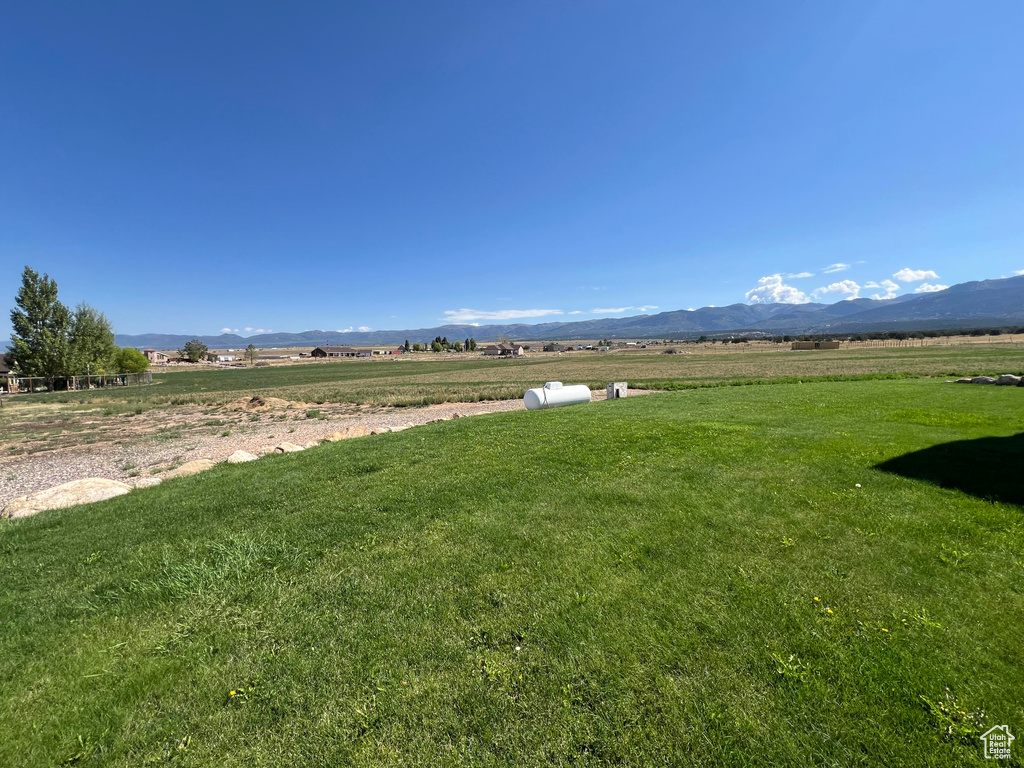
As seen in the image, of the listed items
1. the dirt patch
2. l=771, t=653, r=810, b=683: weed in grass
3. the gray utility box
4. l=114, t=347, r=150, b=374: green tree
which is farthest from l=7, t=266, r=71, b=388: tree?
l=771, t=653, r=810, b=683: weed in grass

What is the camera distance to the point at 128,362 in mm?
70562

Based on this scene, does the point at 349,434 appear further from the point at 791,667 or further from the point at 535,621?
the point at 791,667

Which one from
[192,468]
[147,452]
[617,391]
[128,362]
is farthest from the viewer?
[128,362]

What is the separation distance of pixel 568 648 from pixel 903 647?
10.3 ft

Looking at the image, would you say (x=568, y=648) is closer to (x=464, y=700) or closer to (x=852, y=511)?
(x=464, y=700)

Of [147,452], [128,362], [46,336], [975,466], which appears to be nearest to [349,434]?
[147,452]

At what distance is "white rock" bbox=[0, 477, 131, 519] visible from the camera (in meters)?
9.52

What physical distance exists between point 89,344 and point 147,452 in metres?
54.5

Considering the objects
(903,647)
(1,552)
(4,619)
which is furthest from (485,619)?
(1,552)

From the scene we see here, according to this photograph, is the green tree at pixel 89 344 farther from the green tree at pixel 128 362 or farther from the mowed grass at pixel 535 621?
the mowed grass at pixel 535 621

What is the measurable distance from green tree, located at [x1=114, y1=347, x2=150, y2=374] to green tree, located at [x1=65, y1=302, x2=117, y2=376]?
290 inches

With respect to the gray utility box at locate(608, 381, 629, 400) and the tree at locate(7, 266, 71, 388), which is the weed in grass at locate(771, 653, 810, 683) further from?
the tree at locate(7, 266, 71, 388)

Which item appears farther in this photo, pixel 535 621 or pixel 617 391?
pixel 617 391

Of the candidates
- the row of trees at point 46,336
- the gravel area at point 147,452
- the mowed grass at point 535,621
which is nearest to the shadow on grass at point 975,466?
the mowed grass at point 535,621
